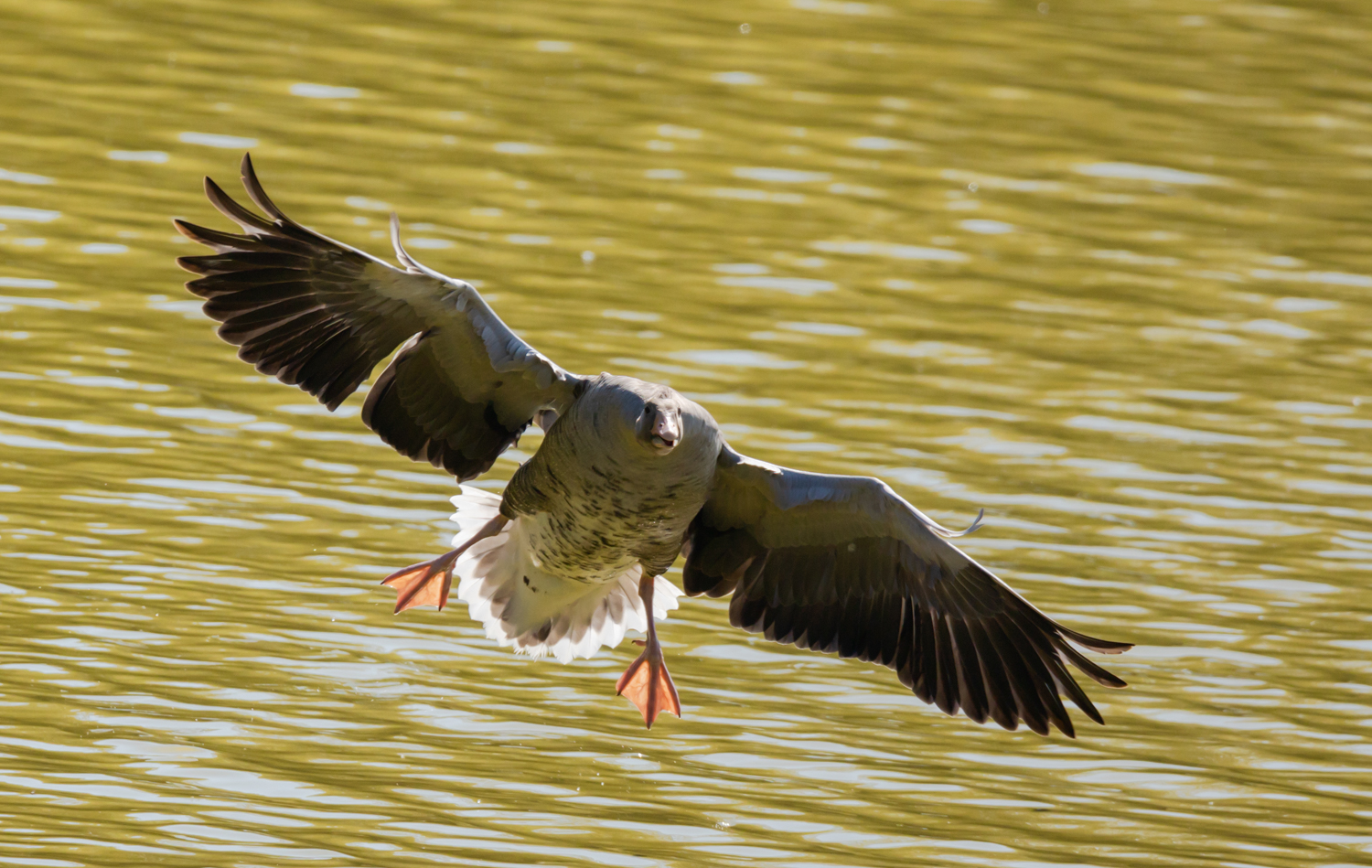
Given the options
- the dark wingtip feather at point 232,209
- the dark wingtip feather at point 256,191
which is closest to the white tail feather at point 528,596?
the dark wingtip feather at point 232,209

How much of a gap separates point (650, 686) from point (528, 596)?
0.86 m

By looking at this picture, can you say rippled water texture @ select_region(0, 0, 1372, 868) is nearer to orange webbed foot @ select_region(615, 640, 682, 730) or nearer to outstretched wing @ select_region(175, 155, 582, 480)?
orange webbed foot @ select_region(615, 640, 682, 730)

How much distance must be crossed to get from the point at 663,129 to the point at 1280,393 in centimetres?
520

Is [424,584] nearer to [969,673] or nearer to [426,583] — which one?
[426,583]

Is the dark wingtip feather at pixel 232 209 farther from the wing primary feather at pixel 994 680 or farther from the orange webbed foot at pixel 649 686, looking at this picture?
the wing primary feather at pixel 994 680

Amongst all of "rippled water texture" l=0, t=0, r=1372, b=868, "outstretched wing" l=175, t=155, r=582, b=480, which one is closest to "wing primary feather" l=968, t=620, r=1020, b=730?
"rippled water texture" l=0, t=0, r=1372, b=868

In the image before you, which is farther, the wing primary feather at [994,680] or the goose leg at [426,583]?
the goose leg at [426,583]

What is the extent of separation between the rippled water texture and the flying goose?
42cm

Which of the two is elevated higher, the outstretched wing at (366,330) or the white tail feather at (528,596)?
the outstretched wing at (366,330)

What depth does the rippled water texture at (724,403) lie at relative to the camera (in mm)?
7652

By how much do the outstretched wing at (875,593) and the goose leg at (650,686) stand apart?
1.47ft

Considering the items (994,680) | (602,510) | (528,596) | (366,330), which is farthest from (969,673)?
(366,330)

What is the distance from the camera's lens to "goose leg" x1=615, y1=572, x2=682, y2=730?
310 inches

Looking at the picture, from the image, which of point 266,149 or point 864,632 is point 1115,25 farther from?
point 864,632
